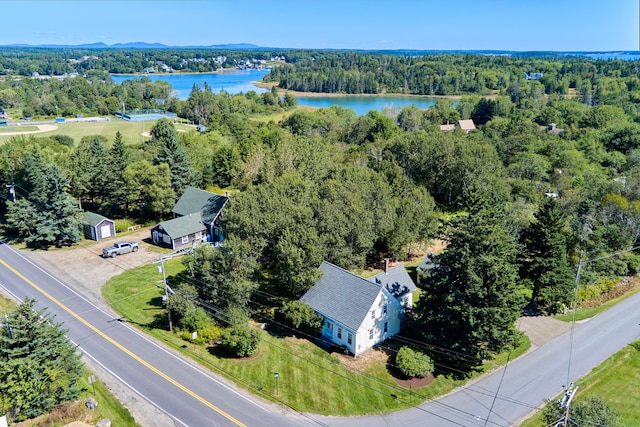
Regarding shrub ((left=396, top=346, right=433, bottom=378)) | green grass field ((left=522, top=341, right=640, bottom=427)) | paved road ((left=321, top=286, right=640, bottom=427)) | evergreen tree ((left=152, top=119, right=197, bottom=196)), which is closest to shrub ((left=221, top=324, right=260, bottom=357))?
paved road ((left=321, top=286, right=640, bottom=427))

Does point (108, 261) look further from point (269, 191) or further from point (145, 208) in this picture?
point (269, 191)

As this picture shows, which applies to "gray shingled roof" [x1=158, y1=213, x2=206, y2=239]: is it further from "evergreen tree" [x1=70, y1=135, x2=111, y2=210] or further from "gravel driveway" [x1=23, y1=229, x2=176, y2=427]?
"evergreen tree" [x1=70, y1=135, x2=111, y2=210]

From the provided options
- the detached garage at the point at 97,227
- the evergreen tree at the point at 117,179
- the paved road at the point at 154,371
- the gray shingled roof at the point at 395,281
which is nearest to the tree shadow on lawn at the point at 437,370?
the gray shingled roof at the point at 395,281

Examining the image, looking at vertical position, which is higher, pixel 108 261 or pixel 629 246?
pixel 629 246

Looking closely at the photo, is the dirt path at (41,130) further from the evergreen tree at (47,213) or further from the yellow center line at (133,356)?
the yellow center line at (133,356)

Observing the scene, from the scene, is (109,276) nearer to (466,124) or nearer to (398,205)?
(398,205)

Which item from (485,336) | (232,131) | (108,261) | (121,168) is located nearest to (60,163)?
(121,168)
